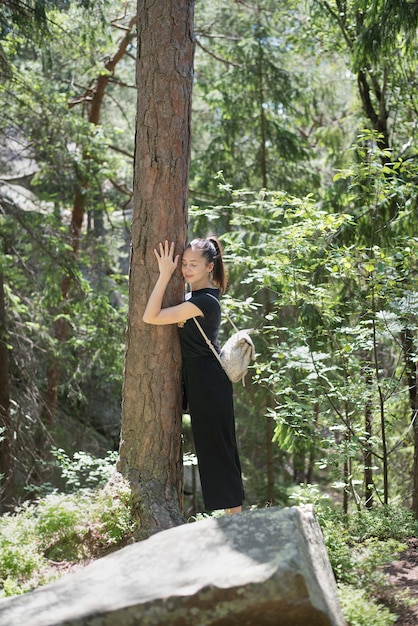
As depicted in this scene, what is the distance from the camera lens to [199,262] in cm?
474

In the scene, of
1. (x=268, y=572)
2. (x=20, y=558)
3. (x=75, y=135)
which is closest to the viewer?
(x=268, y=572)

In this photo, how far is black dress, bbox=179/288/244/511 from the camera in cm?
463

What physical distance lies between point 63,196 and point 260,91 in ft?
12.9

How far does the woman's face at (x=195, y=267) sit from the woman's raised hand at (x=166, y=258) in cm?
8

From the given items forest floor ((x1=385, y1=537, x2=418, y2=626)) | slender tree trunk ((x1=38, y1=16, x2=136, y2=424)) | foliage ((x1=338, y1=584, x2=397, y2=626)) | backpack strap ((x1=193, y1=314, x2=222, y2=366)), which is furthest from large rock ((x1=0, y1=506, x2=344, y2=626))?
slender tree trunk ((x1=38, y1=16, x2=136, y2=424))

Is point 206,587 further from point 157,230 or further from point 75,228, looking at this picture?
point 75,228

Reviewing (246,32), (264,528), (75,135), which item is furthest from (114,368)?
(264,528)

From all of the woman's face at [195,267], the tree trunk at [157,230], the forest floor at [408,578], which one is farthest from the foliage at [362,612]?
the woman's face at [195,267]

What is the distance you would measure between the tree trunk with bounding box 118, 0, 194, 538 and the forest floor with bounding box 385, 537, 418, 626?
1.51 m

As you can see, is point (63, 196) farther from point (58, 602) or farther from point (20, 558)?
point (58, 602)

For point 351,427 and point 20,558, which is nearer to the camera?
point 20,558

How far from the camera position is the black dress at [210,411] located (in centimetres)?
463

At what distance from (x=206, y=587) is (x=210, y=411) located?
1.91 meters

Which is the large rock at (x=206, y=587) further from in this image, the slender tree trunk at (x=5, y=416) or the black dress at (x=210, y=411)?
the slender tree trunk at (x=5, y=416)
